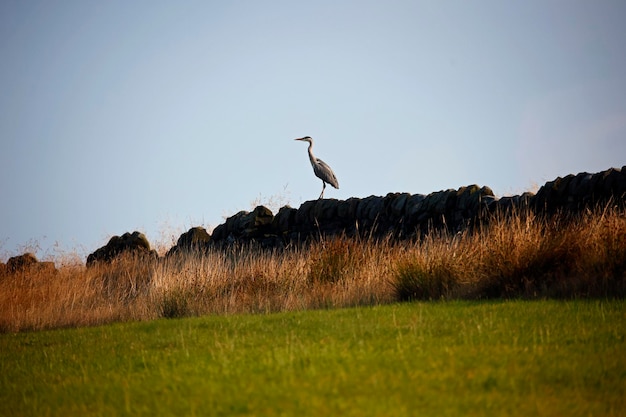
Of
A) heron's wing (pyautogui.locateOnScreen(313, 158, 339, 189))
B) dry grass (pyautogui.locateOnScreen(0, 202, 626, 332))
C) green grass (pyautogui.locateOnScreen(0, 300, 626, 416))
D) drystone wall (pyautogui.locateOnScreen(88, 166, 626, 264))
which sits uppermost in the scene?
heron's wing (pyautogui.locateOnScreen(313, 158, 339, 189))

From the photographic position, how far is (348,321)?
27.0 feet

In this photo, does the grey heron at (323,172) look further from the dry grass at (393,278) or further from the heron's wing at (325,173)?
the dry grass at (393,278)

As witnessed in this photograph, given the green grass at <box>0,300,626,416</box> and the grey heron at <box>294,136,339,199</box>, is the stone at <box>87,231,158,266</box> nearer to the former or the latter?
the grey heron at <box>294,136,339,199</box>

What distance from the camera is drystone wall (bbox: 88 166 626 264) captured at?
41.2 feet

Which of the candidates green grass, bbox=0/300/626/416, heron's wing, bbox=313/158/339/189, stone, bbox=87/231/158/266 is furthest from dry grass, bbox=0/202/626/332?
heron's wing, bbox=313/158/339/189

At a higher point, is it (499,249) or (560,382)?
(499,249)

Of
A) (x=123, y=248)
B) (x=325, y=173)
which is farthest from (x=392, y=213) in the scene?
(x=123, y=248)

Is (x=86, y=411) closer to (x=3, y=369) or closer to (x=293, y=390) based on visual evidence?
(x=293, y=390)

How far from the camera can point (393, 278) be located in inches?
449

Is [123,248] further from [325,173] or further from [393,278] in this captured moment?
[393,278]

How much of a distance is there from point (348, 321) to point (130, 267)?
12.1 m

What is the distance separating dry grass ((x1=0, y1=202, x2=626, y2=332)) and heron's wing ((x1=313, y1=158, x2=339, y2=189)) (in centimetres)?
621

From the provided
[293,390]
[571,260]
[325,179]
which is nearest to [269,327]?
[293,390]

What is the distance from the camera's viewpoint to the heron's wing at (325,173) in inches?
840
